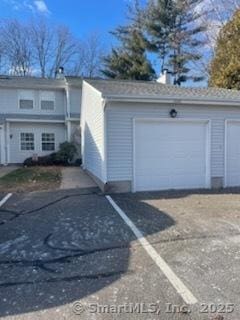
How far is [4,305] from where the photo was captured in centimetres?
358

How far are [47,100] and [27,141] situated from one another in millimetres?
3089

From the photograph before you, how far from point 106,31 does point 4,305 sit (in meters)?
34.8

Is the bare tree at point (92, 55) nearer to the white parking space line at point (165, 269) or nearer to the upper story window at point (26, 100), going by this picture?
the upper story window at point (26, 100)

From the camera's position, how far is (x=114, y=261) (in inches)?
187

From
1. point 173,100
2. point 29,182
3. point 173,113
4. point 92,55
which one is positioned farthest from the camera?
point 92,55

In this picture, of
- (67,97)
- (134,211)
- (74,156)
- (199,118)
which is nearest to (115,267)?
(134,211)

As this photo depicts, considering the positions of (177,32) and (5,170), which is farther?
(177,32)

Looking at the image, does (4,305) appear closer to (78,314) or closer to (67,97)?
(78,314)

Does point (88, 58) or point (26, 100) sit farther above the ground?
point (88, 58)

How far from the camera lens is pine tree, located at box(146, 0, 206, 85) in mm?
29773

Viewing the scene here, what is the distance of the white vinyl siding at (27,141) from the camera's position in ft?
67.8

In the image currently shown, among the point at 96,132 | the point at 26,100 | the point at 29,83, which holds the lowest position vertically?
the point at 96,132

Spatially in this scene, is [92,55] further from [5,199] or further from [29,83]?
[5,199]

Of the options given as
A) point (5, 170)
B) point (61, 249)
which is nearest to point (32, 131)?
point (5, 170)
